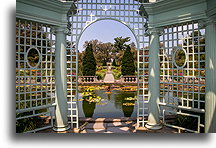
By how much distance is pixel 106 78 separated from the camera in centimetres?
1444

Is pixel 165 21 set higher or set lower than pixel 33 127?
higher

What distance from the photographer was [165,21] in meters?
3.36

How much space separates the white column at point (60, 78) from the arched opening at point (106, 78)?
58cm

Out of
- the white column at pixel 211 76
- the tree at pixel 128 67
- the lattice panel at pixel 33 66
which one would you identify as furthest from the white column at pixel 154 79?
the tree at pixel 128 67

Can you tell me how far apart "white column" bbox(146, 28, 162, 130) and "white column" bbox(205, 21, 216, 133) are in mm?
990

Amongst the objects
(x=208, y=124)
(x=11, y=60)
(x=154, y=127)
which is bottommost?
(x=154, y=127)

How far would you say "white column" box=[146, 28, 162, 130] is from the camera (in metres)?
3.57

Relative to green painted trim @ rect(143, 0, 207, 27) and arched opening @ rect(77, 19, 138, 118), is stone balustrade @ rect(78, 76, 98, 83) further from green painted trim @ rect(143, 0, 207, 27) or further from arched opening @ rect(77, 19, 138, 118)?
green painted trim @ rect(143, 0, 207, 27)

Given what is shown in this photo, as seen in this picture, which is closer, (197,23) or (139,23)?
(197,23)

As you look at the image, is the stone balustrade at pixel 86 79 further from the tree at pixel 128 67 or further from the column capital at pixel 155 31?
the column capital at pixel 155 31

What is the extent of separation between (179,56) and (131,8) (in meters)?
1.69

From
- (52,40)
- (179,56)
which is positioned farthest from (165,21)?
(52,40)

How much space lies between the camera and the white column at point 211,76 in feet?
9.21
